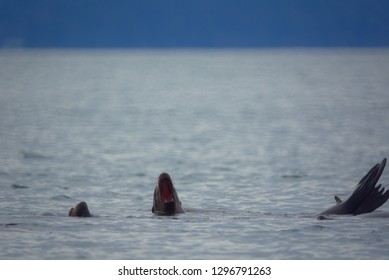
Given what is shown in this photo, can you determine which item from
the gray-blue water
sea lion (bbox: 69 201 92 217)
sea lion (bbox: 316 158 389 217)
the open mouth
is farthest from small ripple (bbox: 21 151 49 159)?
sea lion (bbox: 316 158 389 217)

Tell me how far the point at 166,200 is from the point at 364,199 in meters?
3.34

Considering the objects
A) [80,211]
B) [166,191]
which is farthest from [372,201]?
[80,211]

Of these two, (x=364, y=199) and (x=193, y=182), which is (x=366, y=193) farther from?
(x=193, y=182)

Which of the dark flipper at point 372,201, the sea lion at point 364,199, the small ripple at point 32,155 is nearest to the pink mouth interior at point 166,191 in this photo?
the sea lion at point 364,199

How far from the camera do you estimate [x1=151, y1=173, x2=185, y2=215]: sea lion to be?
64.0ft

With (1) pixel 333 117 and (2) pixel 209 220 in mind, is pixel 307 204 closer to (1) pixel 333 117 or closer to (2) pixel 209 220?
(2) pixel 209 220

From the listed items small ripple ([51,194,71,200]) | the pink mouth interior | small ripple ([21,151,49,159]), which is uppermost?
small ripple ([21,151,49,159])

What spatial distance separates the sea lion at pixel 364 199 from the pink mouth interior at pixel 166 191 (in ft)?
8.34

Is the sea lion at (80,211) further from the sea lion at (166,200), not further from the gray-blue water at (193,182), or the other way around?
the sea lion at (166,200)

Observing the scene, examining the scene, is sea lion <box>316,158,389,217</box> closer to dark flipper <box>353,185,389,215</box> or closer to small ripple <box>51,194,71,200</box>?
dark flipper <box>353,185,389,215</box>

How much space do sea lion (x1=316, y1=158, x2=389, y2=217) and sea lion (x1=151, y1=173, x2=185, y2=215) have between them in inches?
96.2

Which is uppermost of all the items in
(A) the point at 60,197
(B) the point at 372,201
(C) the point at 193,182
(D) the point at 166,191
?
(C) the point at 193,182

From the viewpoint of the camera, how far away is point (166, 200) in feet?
Answer: 66.0

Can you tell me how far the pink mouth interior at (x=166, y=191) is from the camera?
19375 millimetres
